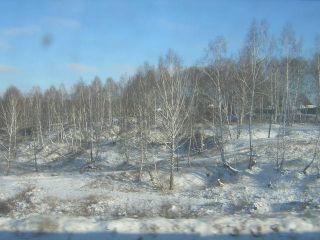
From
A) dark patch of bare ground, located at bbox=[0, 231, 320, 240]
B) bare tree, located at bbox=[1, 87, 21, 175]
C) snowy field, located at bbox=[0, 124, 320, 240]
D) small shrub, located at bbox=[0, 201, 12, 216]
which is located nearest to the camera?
dark patch of bare ground, located at bbox=[0, 231, 320, 240]

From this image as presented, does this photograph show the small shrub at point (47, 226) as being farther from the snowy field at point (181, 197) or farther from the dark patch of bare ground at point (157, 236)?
the dark patch of bare ground at point (157, 236)

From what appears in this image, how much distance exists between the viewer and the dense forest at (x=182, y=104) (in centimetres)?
3469

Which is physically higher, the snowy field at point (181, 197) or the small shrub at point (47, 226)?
the small shrub at point (47, 226)

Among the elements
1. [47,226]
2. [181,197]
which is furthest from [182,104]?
[47,226]

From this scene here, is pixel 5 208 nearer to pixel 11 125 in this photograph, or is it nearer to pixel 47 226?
pixel 11 125

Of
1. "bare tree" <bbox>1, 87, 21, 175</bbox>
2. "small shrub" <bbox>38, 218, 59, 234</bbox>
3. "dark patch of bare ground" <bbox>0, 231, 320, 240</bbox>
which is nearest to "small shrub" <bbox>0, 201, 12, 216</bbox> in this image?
"bare tree" <bbox>1, 87, 21, 175</bbox>

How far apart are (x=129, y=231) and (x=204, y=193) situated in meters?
19.3

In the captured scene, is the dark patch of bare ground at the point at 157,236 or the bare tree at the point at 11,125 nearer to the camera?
the dark patch of bare ground at the point at 157,236

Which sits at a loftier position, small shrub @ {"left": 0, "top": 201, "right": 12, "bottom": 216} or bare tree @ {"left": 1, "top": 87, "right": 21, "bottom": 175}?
bare tree @ {"left": 1, "top": 87, "right": 21, "bottom": 175}

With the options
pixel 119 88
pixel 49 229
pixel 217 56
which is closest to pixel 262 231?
pixel 49 229

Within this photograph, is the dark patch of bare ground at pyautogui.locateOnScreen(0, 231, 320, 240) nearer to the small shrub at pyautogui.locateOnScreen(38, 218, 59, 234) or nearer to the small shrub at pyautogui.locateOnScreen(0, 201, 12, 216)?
the small shrub at pyautogui.locateOnScreen(38, 218, 59, 234)

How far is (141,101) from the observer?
45.9m

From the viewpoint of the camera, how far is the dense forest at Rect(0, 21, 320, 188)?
3469 cm

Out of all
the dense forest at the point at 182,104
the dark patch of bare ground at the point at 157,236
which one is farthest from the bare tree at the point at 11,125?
the dark patch of bare ground at the point at 157,236
